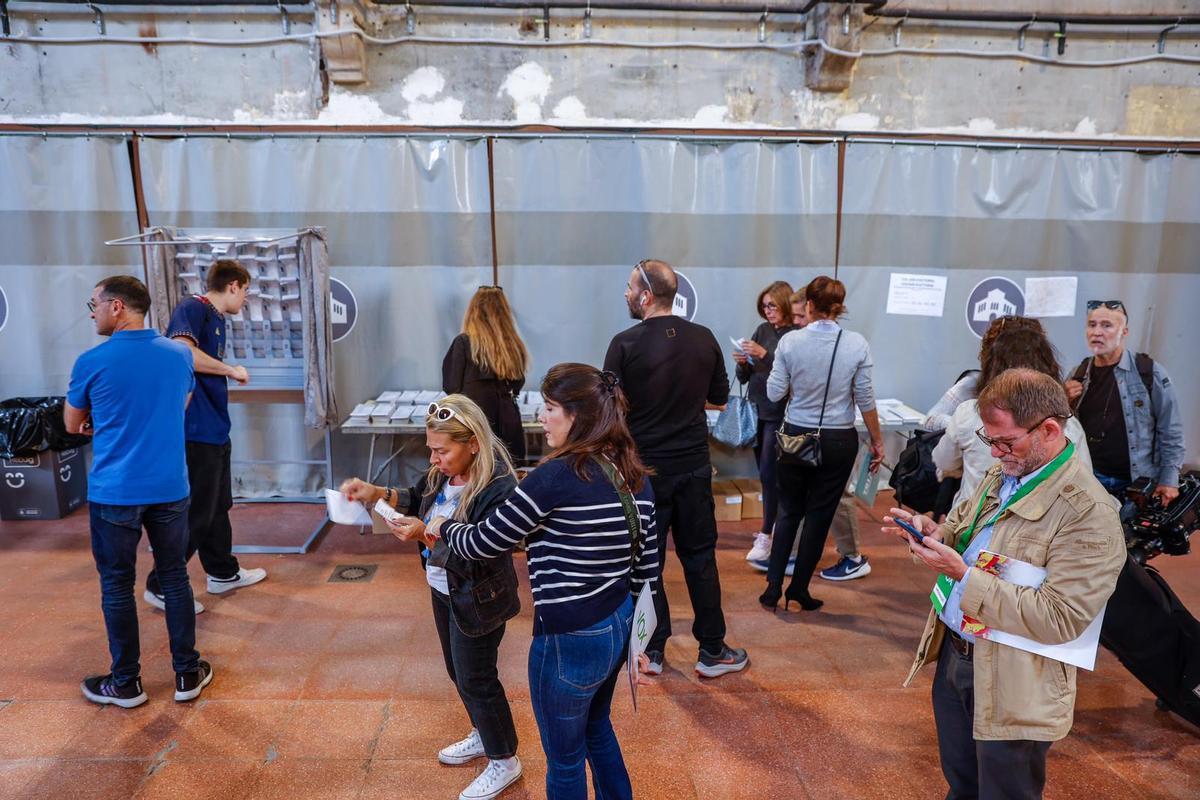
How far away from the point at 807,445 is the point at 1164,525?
1470 millimetres

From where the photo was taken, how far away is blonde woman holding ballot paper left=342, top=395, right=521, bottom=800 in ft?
7.26

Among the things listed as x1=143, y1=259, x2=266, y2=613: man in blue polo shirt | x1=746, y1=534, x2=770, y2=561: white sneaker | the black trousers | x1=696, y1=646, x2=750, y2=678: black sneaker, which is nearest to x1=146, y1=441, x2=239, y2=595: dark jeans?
x1=143, y1=259, x2=266, y2=613: man in blue polo shirt

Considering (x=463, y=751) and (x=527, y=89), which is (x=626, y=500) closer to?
(x=463, y=751)

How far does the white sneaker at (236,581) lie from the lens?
4.18m

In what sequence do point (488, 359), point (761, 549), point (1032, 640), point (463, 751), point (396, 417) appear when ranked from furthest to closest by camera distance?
1. point (396, 417)
2. point (761, 549)
3. point (488, 359)
4. point (463, 751)
5. point (1032, 640)

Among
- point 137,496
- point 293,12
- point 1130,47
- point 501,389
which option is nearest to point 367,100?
point 293,12

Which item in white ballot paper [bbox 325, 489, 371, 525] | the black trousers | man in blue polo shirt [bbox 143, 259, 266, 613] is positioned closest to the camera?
the black trousers

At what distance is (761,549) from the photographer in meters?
4.68

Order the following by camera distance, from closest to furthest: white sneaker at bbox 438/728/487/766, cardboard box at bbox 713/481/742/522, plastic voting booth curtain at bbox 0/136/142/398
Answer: white sneaker at bbox 438/728/487/766, plastic voting booth curtain at bbox 0/136/142/398, cardboard box at bbox 713/481/742/522

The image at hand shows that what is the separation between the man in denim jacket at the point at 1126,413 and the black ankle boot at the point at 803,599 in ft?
4.91

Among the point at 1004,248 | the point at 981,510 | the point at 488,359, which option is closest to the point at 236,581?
the point at 488,359

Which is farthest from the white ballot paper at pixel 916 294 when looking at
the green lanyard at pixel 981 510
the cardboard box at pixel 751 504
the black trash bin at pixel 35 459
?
the black trash bin at pixel 35 459

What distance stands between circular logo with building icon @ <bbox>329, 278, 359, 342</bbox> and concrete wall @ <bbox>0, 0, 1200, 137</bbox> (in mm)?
1259

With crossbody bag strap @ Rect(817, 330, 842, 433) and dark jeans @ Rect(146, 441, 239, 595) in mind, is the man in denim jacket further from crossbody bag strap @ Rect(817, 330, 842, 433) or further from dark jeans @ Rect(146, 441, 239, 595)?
dark jeans @ Rect(146, 441, 239, 595)
